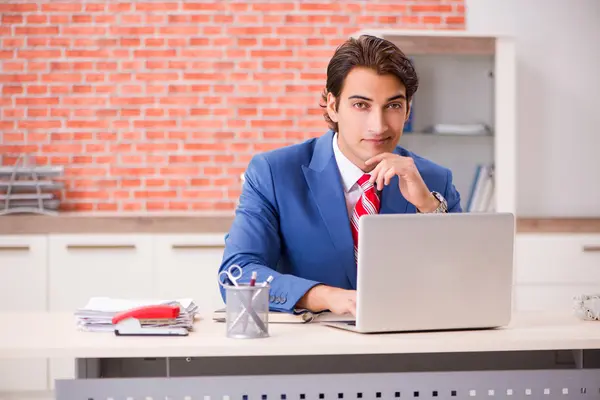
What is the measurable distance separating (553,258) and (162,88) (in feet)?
7.16

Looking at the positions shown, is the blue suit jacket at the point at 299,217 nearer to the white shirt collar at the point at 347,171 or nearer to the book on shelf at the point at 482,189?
the white shirt collar at the point at 347,171

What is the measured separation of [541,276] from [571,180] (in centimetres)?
82

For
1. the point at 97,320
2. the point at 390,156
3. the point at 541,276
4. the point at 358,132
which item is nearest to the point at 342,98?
the point at 358,132

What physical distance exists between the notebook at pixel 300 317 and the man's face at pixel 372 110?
19.7 inches

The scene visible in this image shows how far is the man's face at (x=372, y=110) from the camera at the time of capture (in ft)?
7.61

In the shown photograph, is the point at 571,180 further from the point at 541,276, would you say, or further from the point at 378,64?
the point at 378,64

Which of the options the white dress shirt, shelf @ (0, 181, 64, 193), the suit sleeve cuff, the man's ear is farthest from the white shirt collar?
A: shelf @ (0, 181, 64, 193)

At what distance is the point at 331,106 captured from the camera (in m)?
2.50

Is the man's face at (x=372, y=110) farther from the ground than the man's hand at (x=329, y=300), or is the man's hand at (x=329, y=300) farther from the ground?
the man's face at (x=372, y=110)

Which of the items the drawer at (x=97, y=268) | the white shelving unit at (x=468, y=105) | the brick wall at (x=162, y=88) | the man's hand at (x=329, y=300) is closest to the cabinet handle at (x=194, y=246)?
the drawer at (x=97, y=268)

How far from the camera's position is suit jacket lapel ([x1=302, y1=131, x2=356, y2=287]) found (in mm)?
2365

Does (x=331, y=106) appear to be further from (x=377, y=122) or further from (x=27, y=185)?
(x=27, y=185)

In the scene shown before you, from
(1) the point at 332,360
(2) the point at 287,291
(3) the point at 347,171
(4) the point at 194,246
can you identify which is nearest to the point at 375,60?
(3) the point at 347,171

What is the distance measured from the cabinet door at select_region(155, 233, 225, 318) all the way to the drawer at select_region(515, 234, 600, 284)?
1468 millimetres
